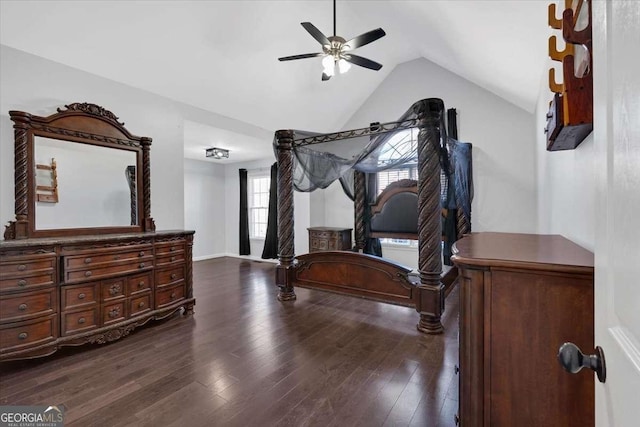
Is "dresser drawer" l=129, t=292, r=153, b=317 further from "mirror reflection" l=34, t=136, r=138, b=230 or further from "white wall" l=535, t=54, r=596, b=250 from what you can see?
"white wall" l=535, t=54, r=596, b=250

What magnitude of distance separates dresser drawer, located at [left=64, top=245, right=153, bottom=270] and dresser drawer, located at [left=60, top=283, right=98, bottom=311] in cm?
17

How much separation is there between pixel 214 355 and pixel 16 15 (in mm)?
3211

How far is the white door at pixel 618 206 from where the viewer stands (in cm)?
42

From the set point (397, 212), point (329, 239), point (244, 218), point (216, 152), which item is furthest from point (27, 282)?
point (244, 218)

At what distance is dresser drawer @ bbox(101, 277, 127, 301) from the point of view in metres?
2.51

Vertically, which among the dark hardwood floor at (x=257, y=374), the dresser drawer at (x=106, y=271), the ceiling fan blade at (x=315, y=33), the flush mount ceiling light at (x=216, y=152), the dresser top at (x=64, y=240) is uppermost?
the ceiling fan blade at (x=315, y=33)

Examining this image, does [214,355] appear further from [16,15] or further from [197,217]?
[197,217]

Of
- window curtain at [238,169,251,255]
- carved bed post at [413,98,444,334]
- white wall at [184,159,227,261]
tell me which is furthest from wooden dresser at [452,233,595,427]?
white wall at [184,159,227,261]

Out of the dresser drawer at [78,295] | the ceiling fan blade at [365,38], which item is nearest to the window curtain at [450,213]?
the ceiling fan blade at [365,38]

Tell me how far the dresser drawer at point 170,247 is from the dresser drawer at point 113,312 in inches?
22.1

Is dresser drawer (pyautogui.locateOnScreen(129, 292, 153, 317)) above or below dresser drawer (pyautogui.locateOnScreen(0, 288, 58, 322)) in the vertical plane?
below

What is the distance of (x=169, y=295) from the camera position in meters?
3.04

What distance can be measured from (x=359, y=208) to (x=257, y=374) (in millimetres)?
3600

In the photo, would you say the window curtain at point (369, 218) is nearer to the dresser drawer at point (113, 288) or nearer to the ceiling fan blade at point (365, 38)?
the ceiling fan blade at point (365, 38)
